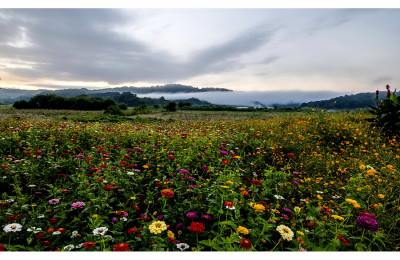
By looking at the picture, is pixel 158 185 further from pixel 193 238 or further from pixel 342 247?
pixel 342 247

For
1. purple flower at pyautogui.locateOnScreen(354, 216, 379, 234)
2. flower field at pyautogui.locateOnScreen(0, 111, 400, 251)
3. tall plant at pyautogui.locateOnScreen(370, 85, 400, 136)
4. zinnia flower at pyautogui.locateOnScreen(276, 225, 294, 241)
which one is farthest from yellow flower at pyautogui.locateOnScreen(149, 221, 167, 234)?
tall plant at pyautogui.locateOnScreen(370, 85, 400, 136)

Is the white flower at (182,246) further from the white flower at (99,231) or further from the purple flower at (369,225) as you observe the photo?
the purple flower at (369,225)

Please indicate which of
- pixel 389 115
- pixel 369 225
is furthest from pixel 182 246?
pixel 389 115

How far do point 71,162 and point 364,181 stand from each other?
5011 mm

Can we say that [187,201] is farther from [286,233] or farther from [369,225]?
[369,225]

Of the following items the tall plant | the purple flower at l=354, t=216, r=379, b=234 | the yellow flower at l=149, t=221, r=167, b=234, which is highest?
the tall plant

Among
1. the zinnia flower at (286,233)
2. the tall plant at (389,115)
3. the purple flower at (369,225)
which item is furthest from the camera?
the tall plant at (389,115)

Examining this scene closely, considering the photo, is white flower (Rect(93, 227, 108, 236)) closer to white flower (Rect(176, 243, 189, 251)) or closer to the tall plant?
white flower (Rect(176, 243, 189, 251))

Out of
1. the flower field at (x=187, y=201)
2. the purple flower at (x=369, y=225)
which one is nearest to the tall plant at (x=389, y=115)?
the flower field at (x=187, y=201)

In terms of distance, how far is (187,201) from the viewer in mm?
2516

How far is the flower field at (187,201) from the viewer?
1872 millimetres

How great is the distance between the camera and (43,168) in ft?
11.1

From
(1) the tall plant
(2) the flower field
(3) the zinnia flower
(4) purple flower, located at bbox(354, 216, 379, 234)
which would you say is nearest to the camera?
(4) purple flower, located at bbox(354, 216, 379, 234)

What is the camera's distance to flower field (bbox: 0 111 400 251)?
6.14 ft
